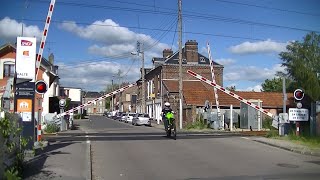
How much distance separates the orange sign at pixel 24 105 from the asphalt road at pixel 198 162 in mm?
2641

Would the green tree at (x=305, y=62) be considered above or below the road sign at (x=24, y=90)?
above

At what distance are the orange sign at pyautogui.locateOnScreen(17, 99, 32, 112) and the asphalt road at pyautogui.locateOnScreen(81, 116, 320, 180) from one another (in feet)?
8.67

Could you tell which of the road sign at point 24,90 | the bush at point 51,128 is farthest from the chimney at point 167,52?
the road sign at point 24,90

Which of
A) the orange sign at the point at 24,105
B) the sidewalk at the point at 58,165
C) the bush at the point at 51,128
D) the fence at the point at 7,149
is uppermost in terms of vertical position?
the orange sign at the point at 24,105

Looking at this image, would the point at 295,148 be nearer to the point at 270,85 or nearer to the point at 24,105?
the point at 24,105

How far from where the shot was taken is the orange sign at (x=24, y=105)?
1406 centimetres

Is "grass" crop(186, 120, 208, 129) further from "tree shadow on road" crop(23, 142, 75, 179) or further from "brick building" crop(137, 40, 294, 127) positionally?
"tree shadow on road" crop(23, 142, 75, 179)

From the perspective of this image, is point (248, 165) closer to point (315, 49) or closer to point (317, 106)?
point (317, 106)

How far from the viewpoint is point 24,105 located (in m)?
14.1

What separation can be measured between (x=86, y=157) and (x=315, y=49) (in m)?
30.0

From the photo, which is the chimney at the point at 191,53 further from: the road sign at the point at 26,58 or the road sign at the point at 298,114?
the road sign at the point at 26,58

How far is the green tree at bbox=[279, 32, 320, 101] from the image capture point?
34.0m

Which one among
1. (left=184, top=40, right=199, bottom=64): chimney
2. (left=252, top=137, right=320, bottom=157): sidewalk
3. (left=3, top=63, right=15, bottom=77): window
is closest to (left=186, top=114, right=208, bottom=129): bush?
(left=252, top=137, right=320, bottom=157): sidewalk

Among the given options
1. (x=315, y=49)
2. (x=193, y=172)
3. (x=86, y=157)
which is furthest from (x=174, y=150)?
(x=315, y=49)
